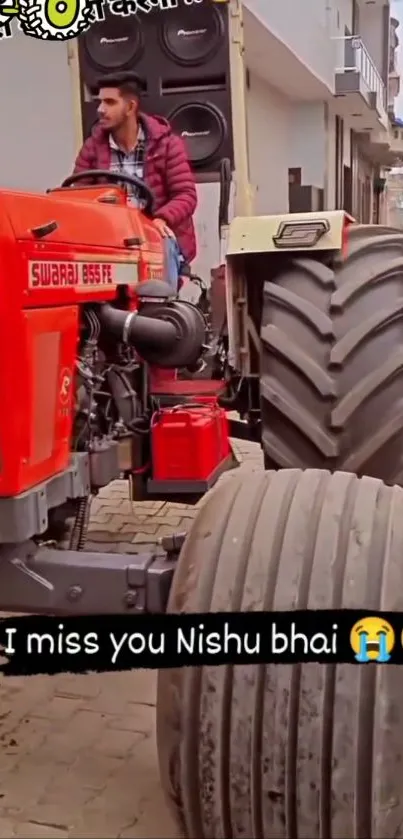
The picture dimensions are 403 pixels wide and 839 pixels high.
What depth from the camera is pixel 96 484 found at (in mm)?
2414

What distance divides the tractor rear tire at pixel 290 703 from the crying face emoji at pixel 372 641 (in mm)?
21

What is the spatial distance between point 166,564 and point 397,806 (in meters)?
0.63

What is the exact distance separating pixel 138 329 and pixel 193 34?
2.32 metres

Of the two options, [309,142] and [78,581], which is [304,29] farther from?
[78,581]

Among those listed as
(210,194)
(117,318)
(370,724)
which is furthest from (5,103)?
(370,724)

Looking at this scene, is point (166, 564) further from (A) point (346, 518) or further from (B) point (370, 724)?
(B) point (370, 724)

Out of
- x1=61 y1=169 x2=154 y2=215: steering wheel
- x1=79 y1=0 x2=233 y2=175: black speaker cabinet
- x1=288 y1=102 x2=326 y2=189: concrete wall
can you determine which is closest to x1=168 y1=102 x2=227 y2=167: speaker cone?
x1=79 y1=0 x2=233 y2=175: black speaker cabinet

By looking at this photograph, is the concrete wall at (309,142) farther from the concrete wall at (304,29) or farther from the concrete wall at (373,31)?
the concrete wall at (373,31)

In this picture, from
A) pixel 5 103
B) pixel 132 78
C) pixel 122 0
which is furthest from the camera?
pixel 5 103

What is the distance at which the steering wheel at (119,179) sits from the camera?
293 cm

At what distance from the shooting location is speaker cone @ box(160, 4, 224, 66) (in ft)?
13.8

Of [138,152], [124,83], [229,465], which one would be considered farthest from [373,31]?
[229,465]

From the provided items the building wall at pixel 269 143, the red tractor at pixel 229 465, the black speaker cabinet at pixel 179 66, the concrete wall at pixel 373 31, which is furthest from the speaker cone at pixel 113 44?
the concrete wall at pixel 373 31

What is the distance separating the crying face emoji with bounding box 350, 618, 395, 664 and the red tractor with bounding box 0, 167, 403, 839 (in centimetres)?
3
